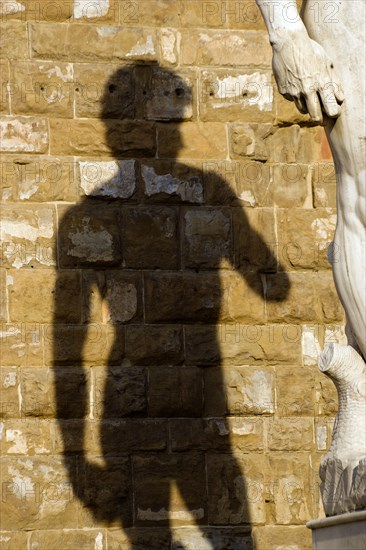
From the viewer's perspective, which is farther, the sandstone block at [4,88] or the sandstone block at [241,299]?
the sandstone block at [241,299]

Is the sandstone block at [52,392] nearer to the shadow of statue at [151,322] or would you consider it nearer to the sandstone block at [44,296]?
the shadow of statue at [151,322]

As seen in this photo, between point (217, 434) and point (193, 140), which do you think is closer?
point (217, 434)

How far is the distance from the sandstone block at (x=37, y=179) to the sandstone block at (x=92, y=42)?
0.54 m

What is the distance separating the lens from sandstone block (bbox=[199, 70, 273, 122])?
8.11m

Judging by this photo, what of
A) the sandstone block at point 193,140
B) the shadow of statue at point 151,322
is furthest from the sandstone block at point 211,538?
the sandstone block at point 193,140

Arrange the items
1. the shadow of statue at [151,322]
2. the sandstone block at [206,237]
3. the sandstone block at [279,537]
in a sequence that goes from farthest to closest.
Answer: the sandstone block at [206,237], the sandstone block at [279,537], the shadow of statue at [151,322]

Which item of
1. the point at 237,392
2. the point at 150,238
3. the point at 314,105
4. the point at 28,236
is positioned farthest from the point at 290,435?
the point at 314,105

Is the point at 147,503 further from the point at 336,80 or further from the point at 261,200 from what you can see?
the point at 336,80

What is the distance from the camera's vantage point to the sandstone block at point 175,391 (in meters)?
7.78

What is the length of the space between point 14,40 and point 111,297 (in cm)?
138

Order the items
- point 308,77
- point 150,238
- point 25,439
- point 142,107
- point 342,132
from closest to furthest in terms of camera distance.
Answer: point 308,77
point 342,132
point 25,439
point 150,238
point 142,107

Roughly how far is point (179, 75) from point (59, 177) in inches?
33.3

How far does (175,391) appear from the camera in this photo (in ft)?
25.6

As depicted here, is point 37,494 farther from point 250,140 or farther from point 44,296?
point 250,140
